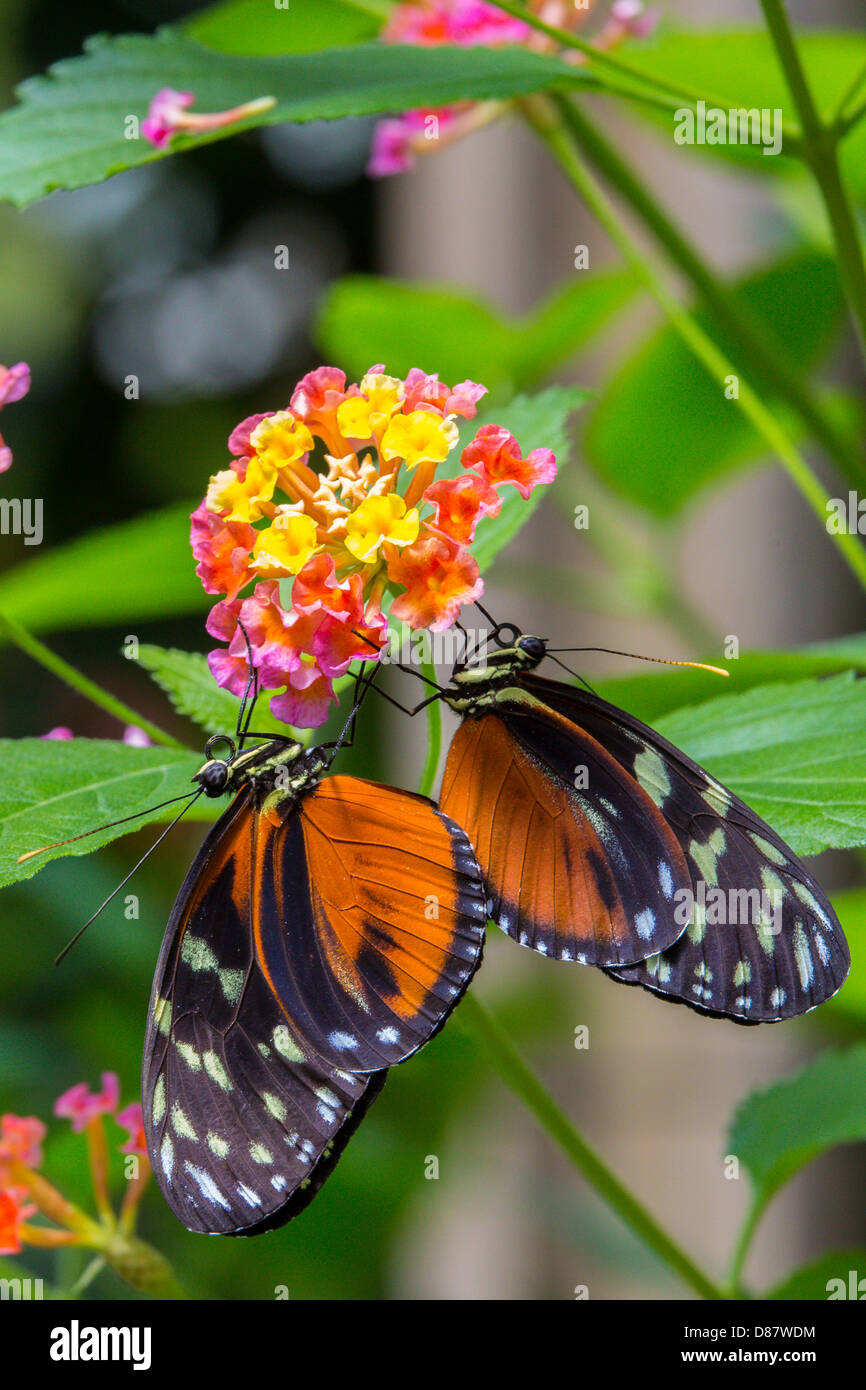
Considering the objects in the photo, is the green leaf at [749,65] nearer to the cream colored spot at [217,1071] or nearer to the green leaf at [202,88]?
the green leaf at [202,88]

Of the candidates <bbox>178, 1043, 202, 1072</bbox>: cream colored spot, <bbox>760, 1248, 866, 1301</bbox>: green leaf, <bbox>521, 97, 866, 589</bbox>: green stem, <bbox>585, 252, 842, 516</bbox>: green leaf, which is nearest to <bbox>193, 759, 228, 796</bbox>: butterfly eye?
<bbox>178, 1043, 202, 1072</bbox>: cream colored spot

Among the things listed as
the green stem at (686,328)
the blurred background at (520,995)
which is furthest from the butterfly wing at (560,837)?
the blurred background at (520,995)

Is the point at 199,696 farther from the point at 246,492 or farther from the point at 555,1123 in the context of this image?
the point at 555,1123

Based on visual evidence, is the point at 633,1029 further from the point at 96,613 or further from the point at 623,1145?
the point at 96,613

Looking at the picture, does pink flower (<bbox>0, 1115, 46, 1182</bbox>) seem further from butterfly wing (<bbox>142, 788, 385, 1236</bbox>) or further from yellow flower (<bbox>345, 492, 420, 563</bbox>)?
yellow flower (<bbox>345, 492, 420, 563</bbox>)

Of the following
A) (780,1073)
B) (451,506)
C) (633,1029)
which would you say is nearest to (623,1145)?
(633,1029)

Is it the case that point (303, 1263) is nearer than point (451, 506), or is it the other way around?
point (451, 506)

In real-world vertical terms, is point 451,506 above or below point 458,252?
below

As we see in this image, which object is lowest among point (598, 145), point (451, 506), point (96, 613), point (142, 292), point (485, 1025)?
point (485, 1025)
